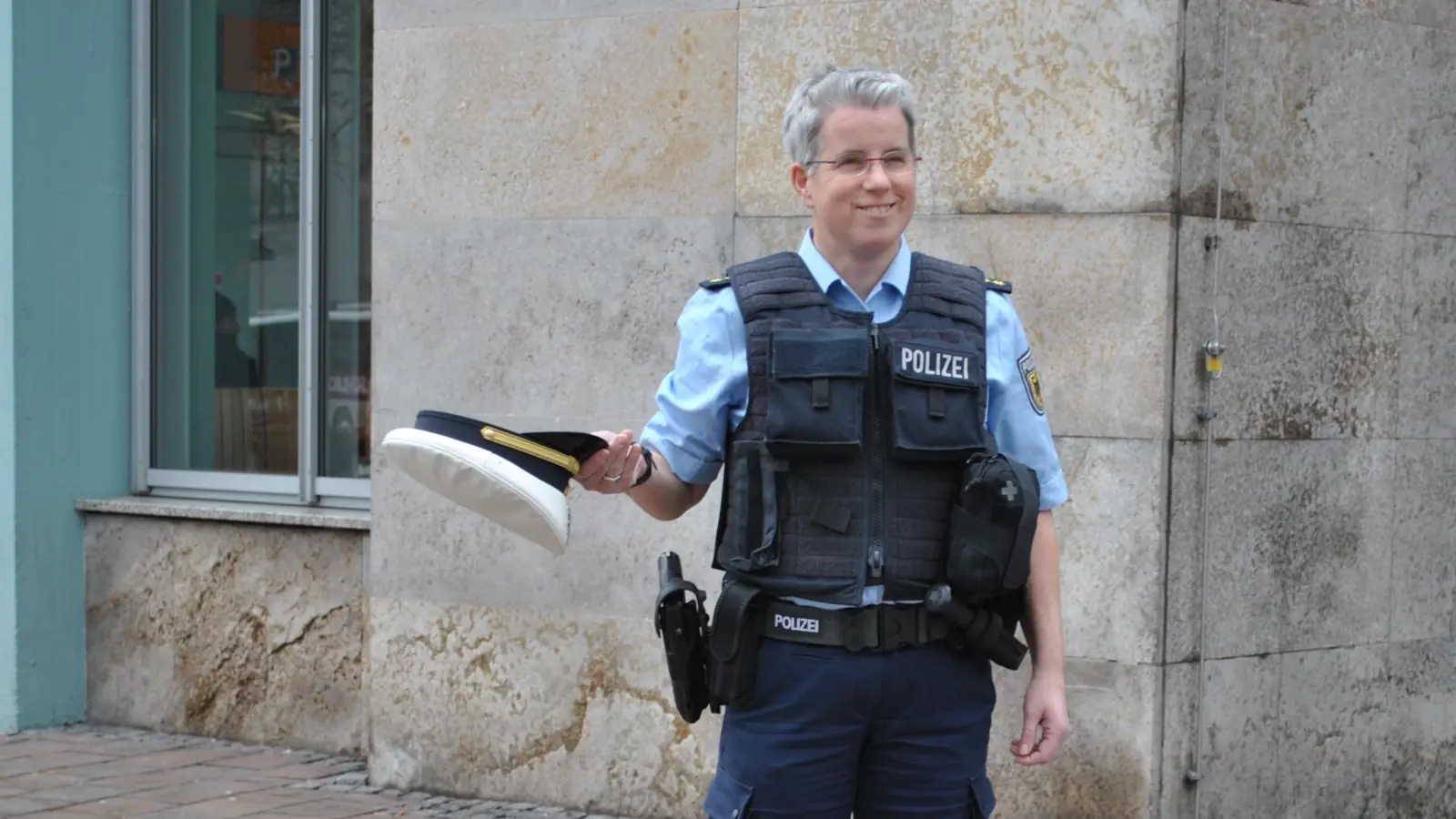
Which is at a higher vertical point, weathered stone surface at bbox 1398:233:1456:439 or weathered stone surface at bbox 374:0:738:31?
weathered stone surface at bbox 374:0:738:31

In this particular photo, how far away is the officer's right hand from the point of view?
3.06 metres

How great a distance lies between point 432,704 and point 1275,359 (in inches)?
117

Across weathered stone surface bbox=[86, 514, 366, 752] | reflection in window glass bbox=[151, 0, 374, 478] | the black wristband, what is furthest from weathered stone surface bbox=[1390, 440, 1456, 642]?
reflection in window glass bbox=[151, 0, 374, 478]

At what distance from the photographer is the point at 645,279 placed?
6.01 meters

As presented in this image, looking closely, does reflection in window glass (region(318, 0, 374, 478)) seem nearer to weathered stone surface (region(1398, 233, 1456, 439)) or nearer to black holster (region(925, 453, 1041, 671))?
weathered stone surface (region(1398, 233, 1456, 439))

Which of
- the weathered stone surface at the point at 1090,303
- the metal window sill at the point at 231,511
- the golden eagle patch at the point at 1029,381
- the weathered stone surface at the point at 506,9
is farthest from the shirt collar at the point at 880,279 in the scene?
the metal window sill at the point at 231,511

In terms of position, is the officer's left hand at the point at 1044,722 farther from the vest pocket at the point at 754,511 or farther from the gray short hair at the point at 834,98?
the gray short hair at the point at 834,98

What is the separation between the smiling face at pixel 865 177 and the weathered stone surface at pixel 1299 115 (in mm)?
2288

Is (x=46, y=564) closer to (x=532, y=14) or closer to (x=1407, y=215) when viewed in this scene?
(x=532, y=14)

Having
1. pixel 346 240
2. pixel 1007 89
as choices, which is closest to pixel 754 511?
pixel 1007 89

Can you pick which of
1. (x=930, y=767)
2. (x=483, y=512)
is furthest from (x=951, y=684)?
(x=483, y=512)

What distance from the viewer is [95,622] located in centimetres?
759

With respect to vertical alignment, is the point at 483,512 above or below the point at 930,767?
above

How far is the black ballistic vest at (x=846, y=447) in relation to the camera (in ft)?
10.4
